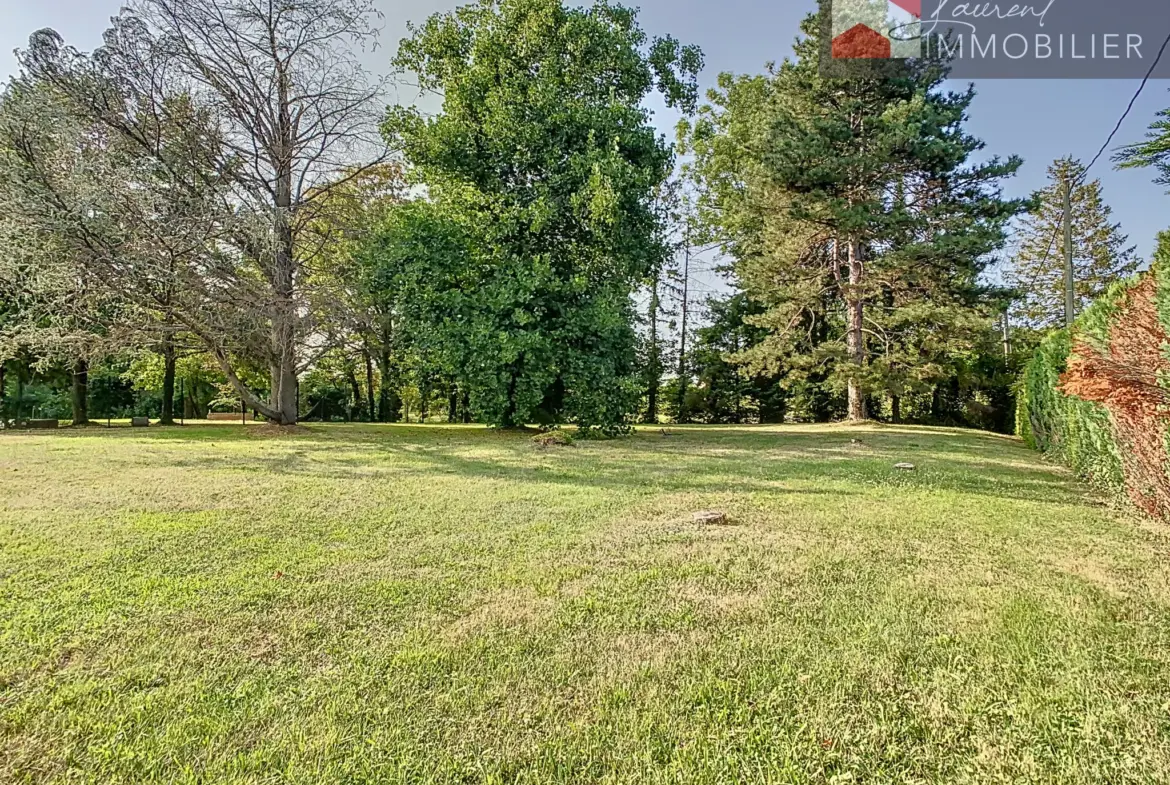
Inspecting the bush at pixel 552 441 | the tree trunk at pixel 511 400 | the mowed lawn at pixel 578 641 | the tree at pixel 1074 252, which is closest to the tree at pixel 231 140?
the tree trunk at pixel 511 400

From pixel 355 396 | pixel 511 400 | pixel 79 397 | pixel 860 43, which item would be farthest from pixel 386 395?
pixel 860 43

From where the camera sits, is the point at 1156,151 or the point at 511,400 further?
the point at 511,400

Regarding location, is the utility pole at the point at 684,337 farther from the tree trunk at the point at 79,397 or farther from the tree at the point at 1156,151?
the tree trunk at the point at 79,397

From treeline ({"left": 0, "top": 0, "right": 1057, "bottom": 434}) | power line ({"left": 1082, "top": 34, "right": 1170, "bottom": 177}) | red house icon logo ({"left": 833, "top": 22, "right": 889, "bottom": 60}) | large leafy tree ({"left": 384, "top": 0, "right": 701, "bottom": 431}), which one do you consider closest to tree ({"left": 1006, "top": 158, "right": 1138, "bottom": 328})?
red house icon logo ({"left": 833, "top": 22, "right": 889, "bottom": 60})

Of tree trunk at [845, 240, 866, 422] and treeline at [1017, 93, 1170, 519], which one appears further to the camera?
tree trunk at [845, 240, 866, 422]

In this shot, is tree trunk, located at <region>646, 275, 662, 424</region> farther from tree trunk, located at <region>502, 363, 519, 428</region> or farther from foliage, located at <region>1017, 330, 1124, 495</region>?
foliage, located at <region>1017, 330, 1124, 495</region>

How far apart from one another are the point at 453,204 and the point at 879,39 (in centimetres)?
1151

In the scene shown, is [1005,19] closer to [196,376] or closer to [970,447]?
[970,447]

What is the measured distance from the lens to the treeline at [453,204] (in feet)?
30.4

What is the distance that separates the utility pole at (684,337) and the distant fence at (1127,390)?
14.3 m

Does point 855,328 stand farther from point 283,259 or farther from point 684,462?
point 283,259

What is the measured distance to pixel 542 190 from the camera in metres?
11.2

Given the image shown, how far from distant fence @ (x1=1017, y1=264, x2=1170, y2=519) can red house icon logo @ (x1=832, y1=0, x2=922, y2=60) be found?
10.8m

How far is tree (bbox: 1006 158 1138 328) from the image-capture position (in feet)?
78.8
